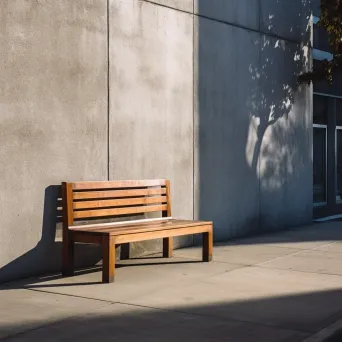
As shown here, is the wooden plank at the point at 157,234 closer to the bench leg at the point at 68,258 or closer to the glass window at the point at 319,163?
the bench leg at the point at 68,258

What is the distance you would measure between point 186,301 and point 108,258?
1120 millimetres

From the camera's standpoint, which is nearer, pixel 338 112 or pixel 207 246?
pixel 207 246

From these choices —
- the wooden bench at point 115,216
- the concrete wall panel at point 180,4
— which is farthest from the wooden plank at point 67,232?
the concrete wall panel at point 180,4

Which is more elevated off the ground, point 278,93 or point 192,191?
point 278,93

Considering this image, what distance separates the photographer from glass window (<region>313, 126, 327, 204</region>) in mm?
15867

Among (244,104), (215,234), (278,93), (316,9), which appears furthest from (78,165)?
(316,9)

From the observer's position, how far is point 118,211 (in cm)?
882

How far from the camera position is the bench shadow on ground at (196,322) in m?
5.60

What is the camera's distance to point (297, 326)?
19.5ft

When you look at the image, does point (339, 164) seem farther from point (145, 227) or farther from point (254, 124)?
point (145, 227)

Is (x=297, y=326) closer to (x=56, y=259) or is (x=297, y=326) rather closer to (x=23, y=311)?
(x=23, y=311)

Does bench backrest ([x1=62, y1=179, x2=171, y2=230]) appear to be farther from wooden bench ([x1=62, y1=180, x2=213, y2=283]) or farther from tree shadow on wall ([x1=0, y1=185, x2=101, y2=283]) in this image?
tree shadow on wall ([x1=0, y1=185, x2=101, y2=283])

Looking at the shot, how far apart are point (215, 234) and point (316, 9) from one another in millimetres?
5530

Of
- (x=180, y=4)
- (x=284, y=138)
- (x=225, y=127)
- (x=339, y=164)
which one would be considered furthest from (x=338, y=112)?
(x=180, y=4)
